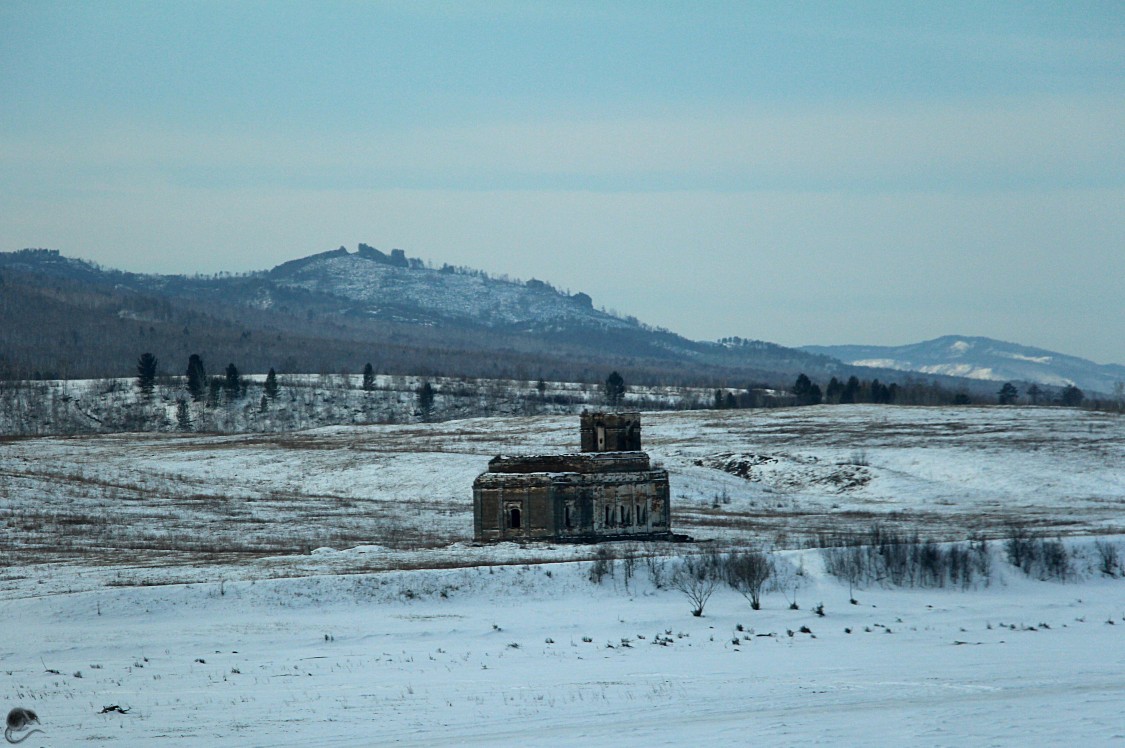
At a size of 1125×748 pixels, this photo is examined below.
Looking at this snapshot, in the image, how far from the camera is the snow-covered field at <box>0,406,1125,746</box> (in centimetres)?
2188

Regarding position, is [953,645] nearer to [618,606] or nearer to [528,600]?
[618,606]

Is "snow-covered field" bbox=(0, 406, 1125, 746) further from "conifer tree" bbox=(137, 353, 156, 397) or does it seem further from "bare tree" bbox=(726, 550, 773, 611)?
"conifer tree" bbox=(137, 353, 156, 397)

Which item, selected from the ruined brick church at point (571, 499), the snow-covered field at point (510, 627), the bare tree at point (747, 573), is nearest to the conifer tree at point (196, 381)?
the snow-covered field at point (510, 627)

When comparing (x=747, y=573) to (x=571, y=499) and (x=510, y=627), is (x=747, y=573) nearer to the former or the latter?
(x=510, y=627)

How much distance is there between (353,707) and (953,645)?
15.0 meters

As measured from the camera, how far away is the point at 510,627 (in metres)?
33.1

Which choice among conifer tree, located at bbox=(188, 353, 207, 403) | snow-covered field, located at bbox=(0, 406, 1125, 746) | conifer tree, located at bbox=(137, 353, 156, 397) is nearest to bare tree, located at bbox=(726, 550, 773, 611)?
snow-covered field, located at bbox=(0, 406, 1125, 746)

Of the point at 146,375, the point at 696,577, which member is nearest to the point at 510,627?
the point at 696,577

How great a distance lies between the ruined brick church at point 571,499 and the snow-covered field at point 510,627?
7.30 feet

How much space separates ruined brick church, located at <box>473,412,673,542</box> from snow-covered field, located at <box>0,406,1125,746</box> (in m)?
Result: 2.22

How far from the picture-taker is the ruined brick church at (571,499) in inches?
1967

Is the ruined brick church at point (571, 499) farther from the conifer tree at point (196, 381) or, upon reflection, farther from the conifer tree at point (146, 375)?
the conifer tree at point (146, 375)

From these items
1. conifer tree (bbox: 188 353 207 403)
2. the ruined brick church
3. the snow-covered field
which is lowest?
the snow-covered field

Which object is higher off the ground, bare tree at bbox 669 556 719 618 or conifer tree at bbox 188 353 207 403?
conifer tree at bbox 188 353 207 403
